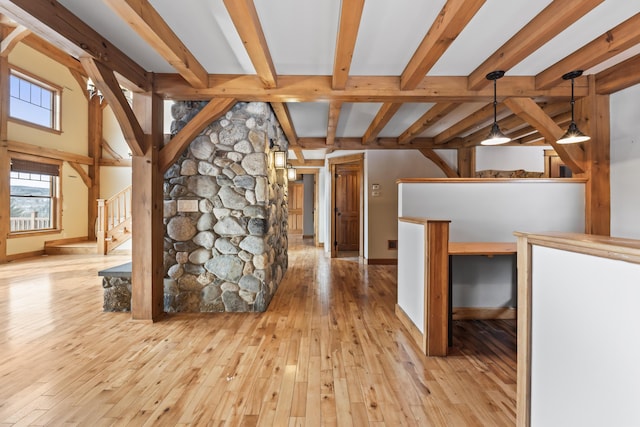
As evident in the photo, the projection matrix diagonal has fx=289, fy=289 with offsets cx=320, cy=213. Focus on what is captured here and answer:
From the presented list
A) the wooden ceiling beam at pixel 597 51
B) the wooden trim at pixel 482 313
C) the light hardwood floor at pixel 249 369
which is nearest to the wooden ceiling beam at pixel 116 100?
the light hardwood floor at pixel 249 369

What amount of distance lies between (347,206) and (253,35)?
16.8 ft

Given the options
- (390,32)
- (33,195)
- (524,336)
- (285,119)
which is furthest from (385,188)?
(33,195)

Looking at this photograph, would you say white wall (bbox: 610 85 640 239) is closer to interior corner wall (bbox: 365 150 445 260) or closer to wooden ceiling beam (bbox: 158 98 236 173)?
interior corner wall (bbox: 365 150 445 260)

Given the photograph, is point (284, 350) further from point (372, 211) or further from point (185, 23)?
point (372, 211)

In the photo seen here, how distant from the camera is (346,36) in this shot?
192 centimetres

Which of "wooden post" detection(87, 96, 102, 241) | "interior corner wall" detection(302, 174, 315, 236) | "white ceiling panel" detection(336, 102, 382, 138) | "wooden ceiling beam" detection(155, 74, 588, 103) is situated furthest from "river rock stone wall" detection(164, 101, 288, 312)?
"interior corner wall" detection(302, 174, 315, 236)

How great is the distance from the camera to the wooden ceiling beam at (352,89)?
2764 mm

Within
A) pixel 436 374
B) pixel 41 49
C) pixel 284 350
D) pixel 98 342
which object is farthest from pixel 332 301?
pixel 41 49

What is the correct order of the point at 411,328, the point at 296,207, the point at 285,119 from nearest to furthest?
the point at 411,328 < the point at 285,119 < the point at 296,207

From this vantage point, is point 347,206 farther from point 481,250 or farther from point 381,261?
point 481,250

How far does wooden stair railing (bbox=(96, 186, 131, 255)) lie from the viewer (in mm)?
6344

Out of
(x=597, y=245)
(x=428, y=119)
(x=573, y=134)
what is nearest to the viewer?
(x=597, y=245)

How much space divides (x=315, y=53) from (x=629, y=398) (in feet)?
8.51

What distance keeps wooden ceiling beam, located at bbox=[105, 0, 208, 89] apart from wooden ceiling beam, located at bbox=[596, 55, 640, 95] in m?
3.70
